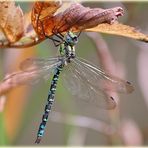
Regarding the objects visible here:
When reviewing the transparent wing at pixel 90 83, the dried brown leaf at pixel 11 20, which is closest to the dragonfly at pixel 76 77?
the transparent wing at pixel 90 83

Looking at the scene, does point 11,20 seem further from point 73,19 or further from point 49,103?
point 49,103

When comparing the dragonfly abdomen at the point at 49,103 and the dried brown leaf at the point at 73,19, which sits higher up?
the dried brown leaf at the point at 73,19

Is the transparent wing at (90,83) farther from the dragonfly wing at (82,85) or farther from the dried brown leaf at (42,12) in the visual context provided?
the dried brown leaf at (42,12)

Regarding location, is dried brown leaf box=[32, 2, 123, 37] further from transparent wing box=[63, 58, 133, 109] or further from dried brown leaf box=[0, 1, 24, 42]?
transparent wing box=[63, 58, 133, 109]

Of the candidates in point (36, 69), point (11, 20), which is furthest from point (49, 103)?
point (11, 20)

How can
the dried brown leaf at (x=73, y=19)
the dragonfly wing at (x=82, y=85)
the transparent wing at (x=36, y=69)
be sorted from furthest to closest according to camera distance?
1. the dragonfly wing at (x=82, y=85)
2. the transparent wing at (x=36, y=69)
3. the dried brown leaf at (x=73, y=19)

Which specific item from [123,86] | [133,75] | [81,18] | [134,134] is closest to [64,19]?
[81,18]

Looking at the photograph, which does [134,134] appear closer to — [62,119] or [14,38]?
[62,119]

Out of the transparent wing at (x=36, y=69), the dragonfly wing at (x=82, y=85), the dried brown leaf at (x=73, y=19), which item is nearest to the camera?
the dried brown leaf at (x=73, y=19)
